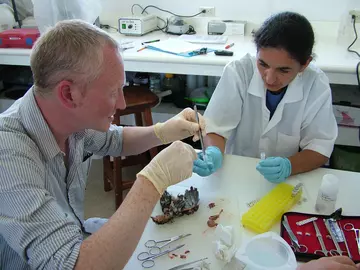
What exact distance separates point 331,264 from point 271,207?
0.26 metres

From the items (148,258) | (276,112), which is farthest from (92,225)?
(276,112)

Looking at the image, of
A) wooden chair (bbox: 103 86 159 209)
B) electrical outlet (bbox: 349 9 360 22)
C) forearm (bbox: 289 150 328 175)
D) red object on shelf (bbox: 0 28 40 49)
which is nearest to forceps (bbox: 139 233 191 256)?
forearm (bbox: 289 150 328 175)

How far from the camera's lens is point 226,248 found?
2.97ft

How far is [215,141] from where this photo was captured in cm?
149

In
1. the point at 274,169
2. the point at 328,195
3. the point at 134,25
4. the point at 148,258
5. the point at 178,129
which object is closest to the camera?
the point at 148,258

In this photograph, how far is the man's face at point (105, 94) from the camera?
0.90m

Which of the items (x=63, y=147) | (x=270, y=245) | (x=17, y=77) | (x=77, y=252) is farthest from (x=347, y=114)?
(x=17, y=77)

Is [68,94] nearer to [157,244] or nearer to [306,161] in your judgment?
[157,244]

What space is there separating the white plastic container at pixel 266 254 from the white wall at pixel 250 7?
7.05 feet

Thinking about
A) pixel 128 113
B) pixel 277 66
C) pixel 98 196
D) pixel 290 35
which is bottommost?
pixel 98 196

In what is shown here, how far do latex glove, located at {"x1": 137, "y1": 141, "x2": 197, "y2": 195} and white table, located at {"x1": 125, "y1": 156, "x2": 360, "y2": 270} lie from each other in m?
0.14

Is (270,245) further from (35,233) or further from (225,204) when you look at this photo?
(35,233)

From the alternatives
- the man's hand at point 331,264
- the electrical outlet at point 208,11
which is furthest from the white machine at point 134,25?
the man's hand at point 331,264

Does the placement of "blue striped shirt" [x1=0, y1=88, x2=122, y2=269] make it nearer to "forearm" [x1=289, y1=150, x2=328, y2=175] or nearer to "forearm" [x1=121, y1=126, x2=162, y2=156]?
"forearm" [x1=121, y1=126, x2=162, y2=156]
